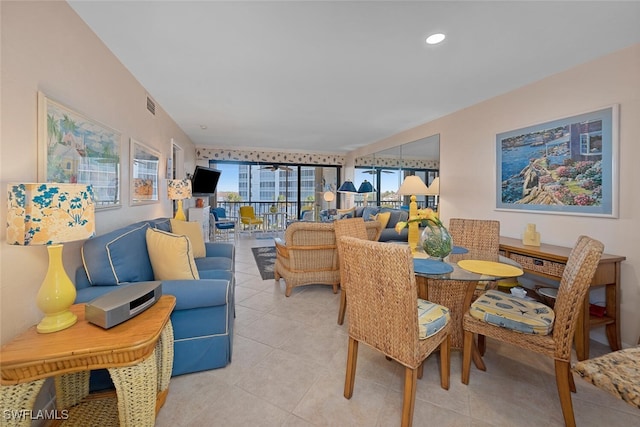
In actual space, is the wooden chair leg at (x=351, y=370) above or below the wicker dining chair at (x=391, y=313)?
below

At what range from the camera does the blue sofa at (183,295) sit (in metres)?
1.69

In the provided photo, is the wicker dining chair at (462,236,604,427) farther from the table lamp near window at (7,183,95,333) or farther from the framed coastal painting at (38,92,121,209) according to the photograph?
the framed coastal painting at (38,92,121,209)

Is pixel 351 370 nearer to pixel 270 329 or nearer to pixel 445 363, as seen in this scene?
pixel 445 363

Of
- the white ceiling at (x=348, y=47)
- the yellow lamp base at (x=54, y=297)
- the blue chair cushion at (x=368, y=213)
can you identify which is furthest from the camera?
the blue chair cushion at (x=368, y=213)

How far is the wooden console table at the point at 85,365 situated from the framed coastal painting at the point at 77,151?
2.83ft

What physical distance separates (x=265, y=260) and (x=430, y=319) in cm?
368

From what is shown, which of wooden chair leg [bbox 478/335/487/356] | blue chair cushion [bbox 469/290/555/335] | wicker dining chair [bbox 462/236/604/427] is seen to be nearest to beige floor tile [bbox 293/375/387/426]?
wicker dining chair [bbox 462/236/604/427]

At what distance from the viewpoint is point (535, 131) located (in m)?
2.81

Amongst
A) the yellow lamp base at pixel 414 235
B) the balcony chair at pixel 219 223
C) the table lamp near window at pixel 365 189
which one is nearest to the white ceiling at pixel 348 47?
the yellow lamp base at pixel 414 235

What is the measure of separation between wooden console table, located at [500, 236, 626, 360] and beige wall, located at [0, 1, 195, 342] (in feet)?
11.2

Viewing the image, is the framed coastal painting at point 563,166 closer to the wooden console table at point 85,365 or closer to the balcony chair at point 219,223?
the wooden console table at point 85,365

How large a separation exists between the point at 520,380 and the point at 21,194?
281 cm

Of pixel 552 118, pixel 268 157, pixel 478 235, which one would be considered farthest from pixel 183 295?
pixel 268 157

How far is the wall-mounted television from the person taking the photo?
5.54 m
